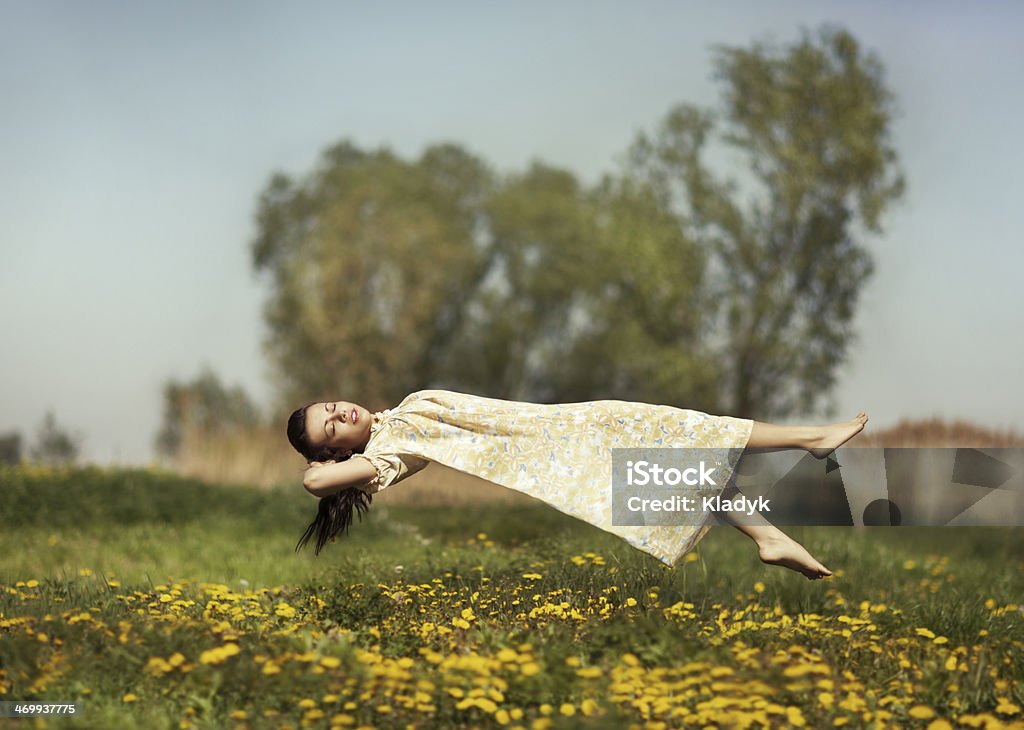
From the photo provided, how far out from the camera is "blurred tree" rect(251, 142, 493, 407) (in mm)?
24188

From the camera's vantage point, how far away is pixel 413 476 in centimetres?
1619

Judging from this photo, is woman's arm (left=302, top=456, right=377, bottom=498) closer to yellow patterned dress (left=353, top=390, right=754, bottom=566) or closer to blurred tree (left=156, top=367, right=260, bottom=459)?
yellow patterned dress (left=353, top=390, right=754, bottom=566)

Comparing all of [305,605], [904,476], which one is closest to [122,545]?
[305,605]

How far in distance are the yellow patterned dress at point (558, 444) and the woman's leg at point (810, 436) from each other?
7 cm

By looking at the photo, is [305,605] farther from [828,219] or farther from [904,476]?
[828,219]

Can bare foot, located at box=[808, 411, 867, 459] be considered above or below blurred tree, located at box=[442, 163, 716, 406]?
below

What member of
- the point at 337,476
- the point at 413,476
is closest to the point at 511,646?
the point at 337,476

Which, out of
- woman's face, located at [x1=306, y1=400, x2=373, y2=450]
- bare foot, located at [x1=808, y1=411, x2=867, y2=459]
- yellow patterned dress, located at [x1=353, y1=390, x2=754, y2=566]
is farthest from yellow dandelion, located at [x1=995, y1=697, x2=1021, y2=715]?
woman's face, located at [x1=306, y1=400, x2=373, y2=450]

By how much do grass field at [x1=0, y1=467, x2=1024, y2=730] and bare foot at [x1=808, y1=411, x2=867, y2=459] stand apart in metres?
0.92

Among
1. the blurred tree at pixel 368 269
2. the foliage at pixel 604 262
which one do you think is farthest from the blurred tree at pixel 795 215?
the blurred tree at pixel 368 269

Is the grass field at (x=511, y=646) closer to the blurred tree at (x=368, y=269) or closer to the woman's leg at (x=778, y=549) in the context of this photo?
the woman's leg at (x=778, y=549)

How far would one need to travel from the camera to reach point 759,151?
70.0 feet

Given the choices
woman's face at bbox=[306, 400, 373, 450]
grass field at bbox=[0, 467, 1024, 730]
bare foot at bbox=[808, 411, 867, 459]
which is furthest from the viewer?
woman's face at bbox=[306, 400, 373, 450]

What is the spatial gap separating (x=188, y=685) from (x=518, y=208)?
2389cm
